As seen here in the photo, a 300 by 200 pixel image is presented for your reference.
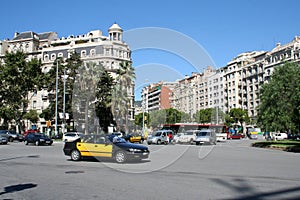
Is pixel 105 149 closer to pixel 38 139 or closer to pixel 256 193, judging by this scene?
pixel 256 193

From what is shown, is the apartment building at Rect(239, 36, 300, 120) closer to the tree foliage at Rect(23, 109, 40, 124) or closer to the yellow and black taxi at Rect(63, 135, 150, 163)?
the tree foliage at Rect(23, 109, 40, 124)

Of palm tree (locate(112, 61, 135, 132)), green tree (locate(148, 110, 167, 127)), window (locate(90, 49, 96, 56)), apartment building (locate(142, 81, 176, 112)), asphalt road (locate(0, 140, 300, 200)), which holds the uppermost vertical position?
window (locate(90, 49, 96, 56))

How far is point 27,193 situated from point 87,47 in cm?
7570

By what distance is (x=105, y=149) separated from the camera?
624 inches

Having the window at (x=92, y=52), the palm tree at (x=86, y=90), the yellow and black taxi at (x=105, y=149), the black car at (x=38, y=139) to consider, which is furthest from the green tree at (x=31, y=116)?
the yellow and black taxi at (x=105, y=149)

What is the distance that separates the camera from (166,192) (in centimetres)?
841

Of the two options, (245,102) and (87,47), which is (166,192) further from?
(245,102)

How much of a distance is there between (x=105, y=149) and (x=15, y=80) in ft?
164

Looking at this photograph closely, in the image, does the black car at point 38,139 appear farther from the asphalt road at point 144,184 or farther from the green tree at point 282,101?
the green tree at point 282,101

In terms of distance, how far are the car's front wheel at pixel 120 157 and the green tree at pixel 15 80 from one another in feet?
159

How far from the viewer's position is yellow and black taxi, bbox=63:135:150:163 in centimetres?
1558

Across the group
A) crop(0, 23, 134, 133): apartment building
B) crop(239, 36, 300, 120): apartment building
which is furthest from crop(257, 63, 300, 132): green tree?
crop(239, 36, 300, 120): apartment building

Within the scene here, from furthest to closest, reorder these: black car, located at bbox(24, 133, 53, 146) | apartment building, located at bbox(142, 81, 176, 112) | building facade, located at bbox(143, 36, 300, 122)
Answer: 1. apartment building, located at bbox(142, 81, 176, 112)
2. building facade, located at bbox(143, 36, 300, 122)
3. black car, located at bbox(24, 133, 53, 146)

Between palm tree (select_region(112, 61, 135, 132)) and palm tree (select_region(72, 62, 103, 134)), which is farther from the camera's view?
palm tree (select_region(72, 62, 103, 134))
